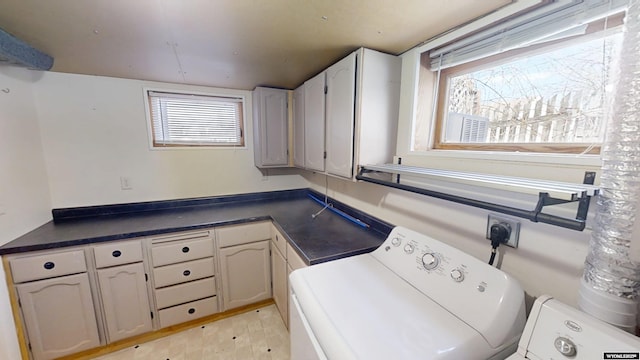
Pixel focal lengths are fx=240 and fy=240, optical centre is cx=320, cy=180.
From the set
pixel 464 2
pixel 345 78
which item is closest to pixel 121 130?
pixel 345 78

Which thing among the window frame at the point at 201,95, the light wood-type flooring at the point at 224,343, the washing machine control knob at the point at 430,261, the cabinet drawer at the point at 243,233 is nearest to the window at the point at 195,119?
the window frame at the point at 201,95

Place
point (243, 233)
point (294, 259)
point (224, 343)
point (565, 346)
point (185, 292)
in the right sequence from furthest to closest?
point (243, 233) → point (185, 292) → point (224, 343) → point (294, 259) → point (565, 346)

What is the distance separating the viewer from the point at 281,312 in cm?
201

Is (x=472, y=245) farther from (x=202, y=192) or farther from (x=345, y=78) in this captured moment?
(x=202, y=192)

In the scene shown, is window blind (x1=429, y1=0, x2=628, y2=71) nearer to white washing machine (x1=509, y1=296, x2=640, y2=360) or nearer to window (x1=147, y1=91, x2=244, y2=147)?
white washing machine (x1=509, y1=296, x2=640, y2=360)

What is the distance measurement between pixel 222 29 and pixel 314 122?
0.93 m

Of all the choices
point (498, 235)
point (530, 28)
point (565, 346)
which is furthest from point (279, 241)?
point (530, 28)

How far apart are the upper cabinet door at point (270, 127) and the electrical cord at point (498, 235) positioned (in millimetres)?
1928

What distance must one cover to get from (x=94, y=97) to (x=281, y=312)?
2.37 meters

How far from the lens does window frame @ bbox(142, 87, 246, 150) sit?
2.17 metres

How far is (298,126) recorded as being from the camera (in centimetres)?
233

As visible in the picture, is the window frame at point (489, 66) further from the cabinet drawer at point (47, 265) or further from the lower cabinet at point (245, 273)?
the cabinet drawer at point (47, 265)

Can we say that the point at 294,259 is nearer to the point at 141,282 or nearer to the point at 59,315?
the point at 141,282

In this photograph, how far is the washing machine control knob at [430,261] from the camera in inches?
41.6
